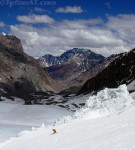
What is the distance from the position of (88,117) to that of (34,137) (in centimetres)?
336

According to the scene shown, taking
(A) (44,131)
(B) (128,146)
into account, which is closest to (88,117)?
(A) (44,131)

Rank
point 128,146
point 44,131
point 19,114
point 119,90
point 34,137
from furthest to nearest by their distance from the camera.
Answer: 1. point 19,114
2. point 119,90
3. point 44,131
4. point 34,137
5. point 128,146

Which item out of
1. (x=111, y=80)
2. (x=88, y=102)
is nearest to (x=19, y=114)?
(x=88, y=102)

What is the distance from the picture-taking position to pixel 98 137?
1431 centimetres

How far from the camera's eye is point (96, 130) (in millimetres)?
15914

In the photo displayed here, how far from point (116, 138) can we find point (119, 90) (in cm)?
834

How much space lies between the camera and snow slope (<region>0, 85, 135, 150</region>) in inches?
514

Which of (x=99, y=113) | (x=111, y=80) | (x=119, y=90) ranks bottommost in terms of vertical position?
(x=99, y=113)

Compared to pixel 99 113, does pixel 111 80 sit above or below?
above

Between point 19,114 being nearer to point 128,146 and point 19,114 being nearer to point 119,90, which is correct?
point 119,90

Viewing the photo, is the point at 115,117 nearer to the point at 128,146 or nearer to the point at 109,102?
the point at 109,102

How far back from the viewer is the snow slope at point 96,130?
42.8ft

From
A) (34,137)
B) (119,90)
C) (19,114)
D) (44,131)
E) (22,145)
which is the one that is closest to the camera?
(22,145)

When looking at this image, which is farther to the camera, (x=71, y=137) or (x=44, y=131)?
(x=44, y=131)
